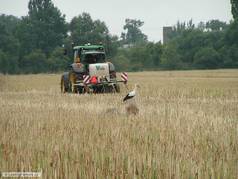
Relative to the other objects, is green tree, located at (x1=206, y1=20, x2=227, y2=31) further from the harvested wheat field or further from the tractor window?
the harvested wheat field

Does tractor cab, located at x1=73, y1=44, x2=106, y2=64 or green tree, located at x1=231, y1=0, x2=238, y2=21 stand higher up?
green tree, located at x1=231, y1=0, x2=238, y2=21

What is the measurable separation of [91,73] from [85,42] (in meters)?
44.2

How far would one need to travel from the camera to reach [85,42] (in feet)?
203

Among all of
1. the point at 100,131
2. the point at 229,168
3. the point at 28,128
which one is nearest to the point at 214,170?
the point at 229,168

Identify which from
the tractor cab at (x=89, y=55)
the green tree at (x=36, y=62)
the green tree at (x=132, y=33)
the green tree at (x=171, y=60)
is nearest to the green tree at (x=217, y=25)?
the green tree at (x=132, y=33)

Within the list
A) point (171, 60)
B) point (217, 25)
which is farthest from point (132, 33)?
point (171, 60)

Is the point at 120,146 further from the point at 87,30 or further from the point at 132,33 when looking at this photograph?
the point at 132,33

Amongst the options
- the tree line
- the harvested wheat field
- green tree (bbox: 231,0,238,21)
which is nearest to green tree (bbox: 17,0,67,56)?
the tree line

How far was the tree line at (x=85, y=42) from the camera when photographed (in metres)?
60.8

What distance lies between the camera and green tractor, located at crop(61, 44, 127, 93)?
17875 millimetres

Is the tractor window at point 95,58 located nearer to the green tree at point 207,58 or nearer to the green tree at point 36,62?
the green tree at point 36,62

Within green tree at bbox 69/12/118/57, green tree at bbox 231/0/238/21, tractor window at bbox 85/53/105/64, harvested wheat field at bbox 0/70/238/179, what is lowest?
harvested wheat field at bbox 0/70/238/179

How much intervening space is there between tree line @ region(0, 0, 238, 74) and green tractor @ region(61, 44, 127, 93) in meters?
36.7

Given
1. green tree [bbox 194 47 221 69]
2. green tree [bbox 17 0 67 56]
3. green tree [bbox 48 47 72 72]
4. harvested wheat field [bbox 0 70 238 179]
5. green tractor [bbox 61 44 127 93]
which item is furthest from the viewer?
green tree [bbox 17 0 67 56]
